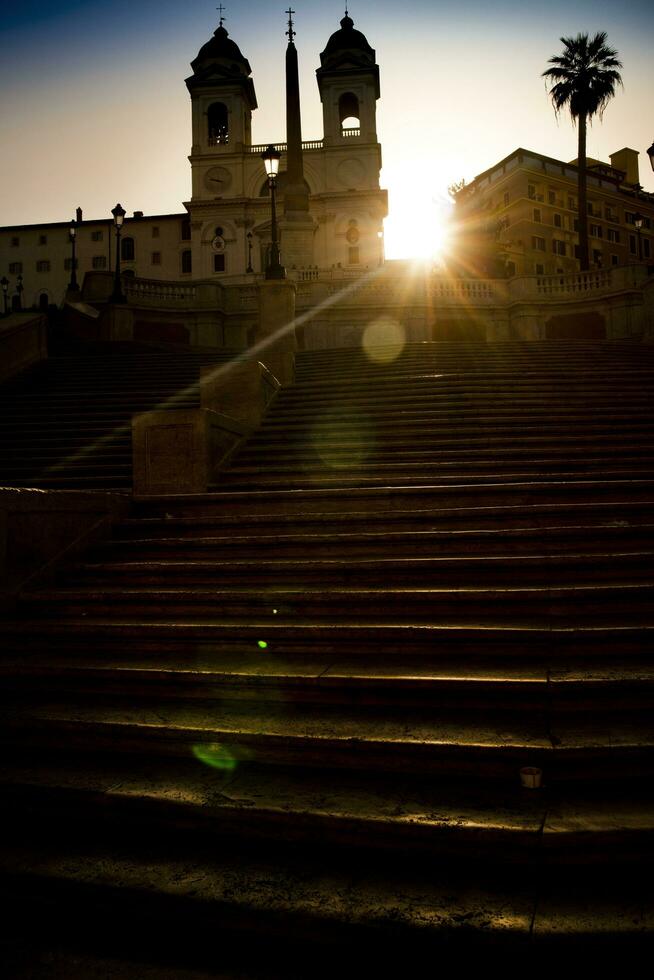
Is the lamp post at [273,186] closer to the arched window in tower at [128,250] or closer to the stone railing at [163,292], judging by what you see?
the stone railing at [163,292]

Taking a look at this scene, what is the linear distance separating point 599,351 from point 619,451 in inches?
330

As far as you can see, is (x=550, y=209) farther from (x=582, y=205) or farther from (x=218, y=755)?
(x=218, y=755)

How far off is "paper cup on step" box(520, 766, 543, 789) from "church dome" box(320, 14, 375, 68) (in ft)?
221

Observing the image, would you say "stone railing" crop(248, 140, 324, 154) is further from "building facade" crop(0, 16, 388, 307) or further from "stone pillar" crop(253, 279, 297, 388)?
"stone pillar" crop(253, 279, 297, 388)

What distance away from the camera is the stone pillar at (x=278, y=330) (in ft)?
47.5

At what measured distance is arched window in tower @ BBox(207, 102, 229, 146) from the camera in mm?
62000

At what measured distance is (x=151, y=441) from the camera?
8789 millimetres

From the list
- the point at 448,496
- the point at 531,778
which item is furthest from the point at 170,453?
the point at 531,778

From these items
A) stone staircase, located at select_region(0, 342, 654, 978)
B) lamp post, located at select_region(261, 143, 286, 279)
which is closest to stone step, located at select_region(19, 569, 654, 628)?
stone staircase, located at select_region(0, 342, 654, 978)

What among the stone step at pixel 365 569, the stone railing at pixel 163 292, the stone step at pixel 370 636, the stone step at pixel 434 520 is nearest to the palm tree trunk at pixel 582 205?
the stone railing at pixel 163 292

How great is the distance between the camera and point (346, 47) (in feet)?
197

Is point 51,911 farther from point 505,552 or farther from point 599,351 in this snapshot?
point 599,351

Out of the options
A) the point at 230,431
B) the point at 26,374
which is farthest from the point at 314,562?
the point at 26,374

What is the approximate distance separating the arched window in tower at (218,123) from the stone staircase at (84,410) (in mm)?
51484
